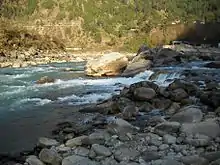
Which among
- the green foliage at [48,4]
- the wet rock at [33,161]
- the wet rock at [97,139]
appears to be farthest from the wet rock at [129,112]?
the green foliage at [48,4]

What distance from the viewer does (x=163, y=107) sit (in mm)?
19141

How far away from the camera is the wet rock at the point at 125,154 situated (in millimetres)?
12113

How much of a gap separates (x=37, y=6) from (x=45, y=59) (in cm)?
4096

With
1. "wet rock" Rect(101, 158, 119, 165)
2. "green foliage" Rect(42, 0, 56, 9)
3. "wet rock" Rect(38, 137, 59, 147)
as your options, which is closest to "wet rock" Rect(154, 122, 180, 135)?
"wet rock" Rect(101, 158, 119, 165)

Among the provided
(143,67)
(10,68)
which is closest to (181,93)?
(143,67)

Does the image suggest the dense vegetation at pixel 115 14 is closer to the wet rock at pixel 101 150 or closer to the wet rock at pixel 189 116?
the wet rock at pixel 189 116

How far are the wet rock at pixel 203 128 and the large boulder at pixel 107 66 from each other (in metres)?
20.5

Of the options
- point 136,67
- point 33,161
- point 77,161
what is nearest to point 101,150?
point 77,161

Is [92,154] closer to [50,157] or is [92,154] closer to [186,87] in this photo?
[50,157]

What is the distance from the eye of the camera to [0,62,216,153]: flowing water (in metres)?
17.0

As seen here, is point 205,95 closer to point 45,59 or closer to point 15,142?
point 15,142

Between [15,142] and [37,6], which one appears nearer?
[15,142]

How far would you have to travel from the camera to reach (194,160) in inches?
444

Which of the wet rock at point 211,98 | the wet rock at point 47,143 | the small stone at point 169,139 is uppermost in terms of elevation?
the small stone at point 169,139
